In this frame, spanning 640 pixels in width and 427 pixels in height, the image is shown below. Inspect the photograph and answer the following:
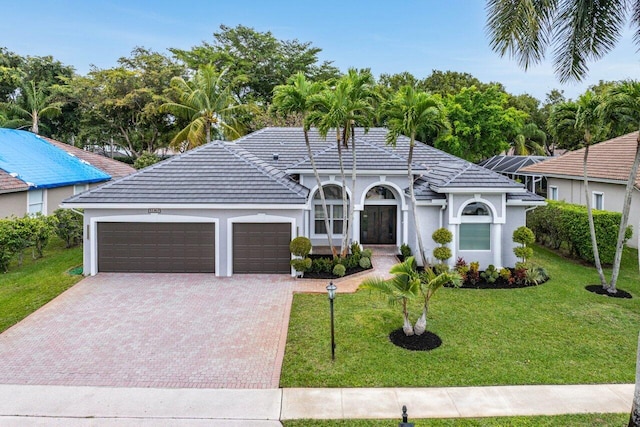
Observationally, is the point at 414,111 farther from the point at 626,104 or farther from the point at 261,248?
the point at 261,248

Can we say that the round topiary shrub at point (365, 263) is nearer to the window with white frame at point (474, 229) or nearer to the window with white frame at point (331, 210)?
the window with white frame at point (331, 210)

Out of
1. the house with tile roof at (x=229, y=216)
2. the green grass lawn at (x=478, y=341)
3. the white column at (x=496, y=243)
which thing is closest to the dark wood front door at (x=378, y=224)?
the house with tile roof at (x=229, y=216)

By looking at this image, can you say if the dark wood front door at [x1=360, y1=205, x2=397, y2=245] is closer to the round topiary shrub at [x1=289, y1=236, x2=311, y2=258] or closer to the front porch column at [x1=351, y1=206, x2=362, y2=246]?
the front porch column at [x1=351, y1=206, x2=362, y2=246]

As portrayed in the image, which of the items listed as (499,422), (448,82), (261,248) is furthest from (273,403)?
(448,82)

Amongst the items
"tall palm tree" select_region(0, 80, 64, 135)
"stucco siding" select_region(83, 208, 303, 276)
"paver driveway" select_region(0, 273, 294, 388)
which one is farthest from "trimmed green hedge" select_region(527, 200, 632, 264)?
"tall palm tree" select_region(0, 80, 64, 135)

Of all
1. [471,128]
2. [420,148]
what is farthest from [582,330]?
[471,128]

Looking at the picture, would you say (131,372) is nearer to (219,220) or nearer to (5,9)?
(219,220)
